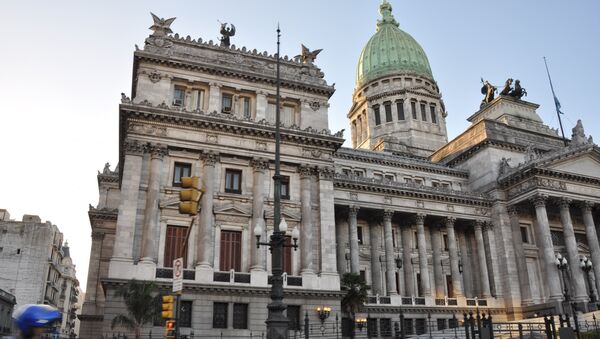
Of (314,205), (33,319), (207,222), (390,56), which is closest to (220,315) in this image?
(207,222)

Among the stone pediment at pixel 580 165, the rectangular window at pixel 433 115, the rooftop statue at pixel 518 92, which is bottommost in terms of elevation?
the stone pediment at pixel 580 165

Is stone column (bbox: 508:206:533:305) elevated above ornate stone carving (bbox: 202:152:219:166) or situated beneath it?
situated beneath

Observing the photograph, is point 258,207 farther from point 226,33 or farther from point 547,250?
point 547,250

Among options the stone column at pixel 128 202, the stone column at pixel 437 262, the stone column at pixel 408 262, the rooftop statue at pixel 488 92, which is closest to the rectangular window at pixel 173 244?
the stone column at pixel 128 202

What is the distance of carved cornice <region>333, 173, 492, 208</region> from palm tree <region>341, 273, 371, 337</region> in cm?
1198

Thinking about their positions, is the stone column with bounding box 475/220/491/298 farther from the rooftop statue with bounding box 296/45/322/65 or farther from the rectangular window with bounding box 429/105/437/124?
the rectangular window with bounding box 429/105/437/124

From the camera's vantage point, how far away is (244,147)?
38.8 meters

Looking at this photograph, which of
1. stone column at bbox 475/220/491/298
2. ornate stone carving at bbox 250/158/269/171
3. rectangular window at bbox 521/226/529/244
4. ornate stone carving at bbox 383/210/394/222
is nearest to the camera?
ornate stone carving at bbox 250/158/269/171

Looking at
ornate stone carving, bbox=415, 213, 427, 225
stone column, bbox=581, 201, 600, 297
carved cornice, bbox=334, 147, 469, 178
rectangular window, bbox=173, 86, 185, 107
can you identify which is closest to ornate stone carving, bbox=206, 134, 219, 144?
rectangular window, bbox=173, 86, 185, 107

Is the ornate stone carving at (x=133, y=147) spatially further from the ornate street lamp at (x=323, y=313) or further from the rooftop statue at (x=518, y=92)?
the rooftop statue at (x=518, y=92)

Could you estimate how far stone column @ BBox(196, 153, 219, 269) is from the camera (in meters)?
35.0

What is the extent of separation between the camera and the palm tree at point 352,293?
38838mm

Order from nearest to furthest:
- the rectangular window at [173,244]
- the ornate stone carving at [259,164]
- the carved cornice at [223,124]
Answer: the rectangular window at [173,244] → the carved cornice at [223,124] → the ornate stone carving at [259,164]

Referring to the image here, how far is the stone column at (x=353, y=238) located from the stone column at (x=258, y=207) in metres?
13.5
